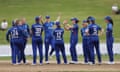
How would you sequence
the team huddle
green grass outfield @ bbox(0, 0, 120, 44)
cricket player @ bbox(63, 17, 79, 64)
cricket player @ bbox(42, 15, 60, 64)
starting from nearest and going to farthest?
the team huddle < cricket player @ bbox(63, 17, 79, 64) < cricket player @ bbox(42, 15, 60, 64) < green grass outfield @ bbox(0, 0, 120, 44)

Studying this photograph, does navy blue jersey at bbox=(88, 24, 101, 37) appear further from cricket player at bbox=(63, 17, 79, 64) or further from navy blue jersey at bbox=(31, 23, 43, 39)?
navy blue jersey at bbox=(31, 23, 43, 39)

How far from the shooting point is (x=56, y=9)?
56.8m

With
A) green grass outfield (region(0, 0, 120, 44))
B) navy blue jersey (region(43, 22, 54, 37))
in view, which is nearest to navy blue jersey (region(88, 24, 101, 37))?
navy blue jersey (region(43, 22, 54, 37))

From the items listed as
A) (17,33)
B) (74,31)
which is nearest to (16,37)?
(17,33)

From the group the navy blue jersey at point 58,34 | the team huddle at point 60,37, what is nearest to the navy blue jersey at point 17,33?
the team huddle at point 60,37

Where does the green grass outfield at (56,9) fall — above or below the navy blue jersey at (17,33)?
above

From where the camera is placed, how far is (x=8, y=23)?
163 feet

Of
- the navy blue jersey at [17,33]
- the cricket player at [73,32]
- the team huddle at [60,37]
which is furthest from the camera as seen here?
the cricket player at [73,32]

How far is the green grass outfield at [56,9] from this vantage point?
5319cm

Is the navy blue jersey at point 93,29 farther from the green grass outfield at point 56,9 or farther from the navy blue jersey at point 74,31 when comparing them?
the green grass outfield at point 56,9

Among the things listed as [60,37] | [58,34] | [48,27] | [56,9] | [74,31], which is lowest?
[60,37]

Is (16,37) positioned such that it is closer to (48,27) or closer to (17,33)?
(17,33)

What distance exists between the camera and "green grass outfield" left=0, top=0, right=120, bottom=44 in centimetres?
5319

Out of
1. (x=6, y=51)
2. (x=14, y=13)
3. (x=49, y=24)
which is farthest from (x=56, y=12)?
(x=49, y=24)
